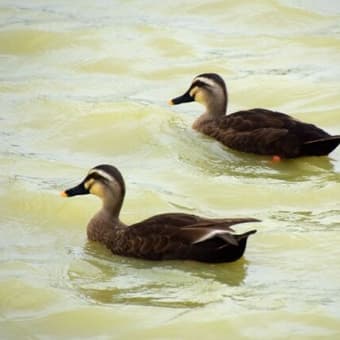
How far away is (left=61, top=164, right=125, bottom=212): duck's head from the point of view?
38.7 feet

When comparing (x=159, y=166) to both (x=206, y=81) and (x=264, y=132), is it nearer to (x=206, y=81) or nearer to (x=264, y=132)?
(x=264, y=132)

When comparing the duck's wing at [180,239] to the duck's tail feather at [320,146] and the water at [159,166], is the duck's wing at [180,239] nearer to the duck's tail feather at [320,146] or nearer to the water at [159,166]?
the water at [159,166]

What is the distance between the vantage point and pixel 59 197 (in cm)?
1273

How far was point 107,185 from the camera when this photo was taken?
11820mm

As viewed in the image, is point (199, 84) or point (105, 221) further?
point (199, 84)

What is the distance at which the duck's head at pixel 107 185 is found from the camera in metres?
11.8

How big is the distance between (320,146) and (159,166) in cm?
156

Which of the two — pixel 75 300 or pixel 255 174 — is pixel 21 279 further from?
pixel 255 174

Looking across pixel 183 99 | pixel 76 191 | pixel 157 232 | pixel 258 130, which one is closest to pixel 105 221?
pixel 76 191

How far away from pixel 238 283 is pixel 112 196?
5.19 ft

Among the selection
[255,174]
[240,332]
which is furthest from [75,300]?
[255,174]

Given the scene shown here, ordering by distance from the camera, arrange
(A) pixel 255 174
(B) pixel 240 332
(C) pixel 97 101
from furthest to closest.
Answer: (C) pixel 97 101
(A) pixel 255 174
(B) pixel 240 332

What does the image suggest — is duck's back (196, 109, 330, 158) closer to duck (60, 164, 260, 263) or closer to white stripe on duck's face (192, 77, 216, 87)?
white stripe on duck's face (192, 77, 216, 87)

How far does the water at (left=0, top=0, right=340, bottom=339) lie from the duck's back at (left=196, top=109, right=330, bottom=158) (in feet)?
0.45
